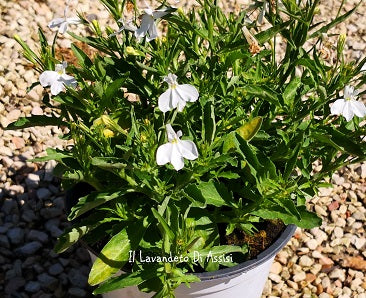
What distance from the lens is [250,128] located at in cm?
149

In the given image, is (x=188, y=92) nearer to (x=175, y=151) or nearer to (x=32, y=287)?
(x=175, y=151)

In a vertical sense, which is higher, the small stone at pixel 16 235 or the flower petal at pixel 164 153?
the flower petal at pixel 164 153

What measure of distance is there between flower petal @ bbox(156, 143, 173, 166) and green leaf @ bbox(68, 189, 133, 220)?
0.77ft

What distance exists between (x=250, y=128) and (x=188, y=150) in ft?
0.81

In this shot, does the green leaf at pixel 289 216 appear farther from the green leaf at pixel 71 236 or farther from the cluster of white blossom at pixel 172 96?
the green leaf at pixel 71 236

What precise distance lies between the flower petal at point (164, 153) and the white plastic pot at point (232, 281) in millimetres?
404

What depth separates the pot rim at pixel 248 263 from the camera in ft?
5.15

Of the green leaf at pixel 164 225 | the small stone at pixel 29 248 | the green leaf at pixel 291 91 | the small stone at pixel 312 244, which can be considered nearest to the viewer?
the green leaf at pixel 164 225

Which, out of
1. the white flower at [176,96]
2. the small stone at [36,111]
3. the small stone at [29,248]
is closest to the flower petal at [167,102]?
the white flower at [176,96]

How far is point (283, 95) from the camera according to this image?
1.60m

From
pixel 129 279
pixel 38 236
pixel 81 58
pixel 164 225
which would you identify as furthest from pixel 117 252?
pixel 38 236

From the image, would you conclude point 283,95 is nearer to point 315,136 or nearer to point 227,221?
point 315,136

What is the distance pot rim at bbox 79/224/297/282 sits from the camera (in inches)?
61.8

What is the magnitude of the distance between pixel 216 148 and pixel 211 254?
0.27 m
